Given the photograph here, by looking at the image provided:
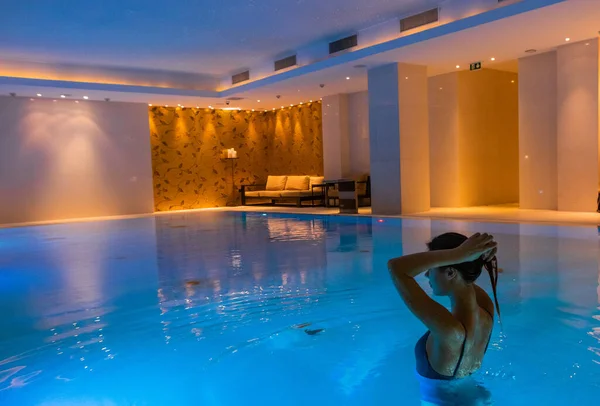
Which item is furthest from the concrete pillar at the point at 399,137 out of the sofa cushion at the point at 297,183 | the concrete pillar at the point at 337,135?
the sofa cushion at the point at 297,183

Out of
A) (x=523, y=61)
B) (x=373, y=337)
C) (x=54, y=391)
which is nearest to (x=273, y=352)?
(x=373, y=337)

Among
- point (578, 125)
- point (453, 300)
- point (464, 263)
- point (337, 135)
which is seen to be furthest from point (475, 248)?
point (337, 135)

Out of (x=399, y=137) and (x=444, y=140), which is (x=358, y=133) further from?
(x=399, y=137)

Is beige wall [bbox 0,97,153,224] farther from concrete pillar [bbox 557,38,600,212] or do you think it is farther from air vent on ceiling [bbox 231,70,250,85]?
concrete pillar [bbox 557,38,600,212]

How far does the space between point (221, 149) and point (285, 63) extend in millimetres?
5077

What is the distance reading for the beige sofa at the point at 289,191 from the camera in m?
13.4

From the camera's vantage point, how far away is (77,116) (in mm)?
12680

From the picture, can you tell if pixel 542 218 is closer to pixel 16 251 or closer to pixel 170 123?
pixel 16 251

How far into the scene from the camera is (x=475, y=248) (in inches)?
57.5

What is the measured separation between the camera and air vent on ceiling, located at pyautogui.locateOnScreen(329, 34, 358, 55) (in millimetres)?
9409

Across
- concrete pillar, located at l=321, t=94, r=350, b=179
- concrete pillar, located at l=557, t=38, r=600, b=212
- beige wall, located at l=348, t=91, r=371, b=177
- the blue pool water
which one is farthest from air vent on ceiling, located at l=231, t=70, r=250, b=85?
the blue pool water

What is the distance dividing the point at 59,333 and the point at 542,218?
23.6ft

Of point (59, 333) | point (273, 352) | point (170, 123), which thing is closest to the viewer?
point (273, 352)

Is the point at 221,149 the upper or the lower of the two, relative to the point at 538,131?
upper
